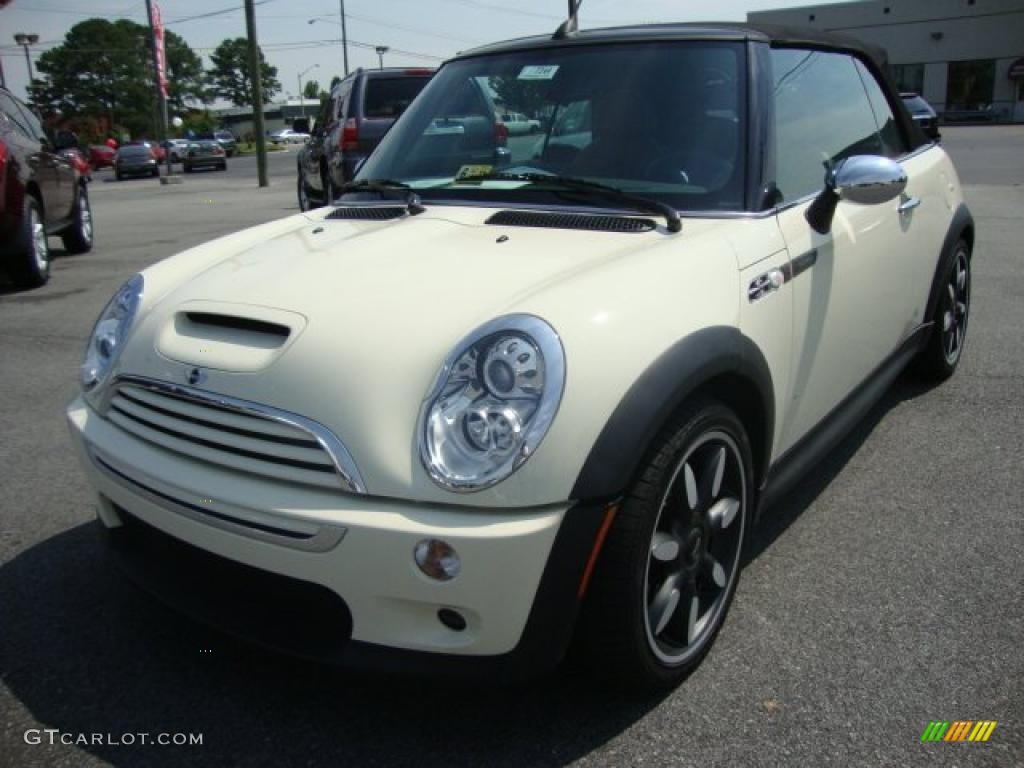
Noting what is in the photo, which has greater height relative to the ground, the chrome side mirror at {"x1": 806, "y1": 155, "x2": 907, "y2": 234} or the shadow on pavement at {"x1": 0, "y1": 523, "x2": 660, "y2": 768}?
the chrome side mirror at {"x1": 806, "y1": 155, "x2": 907, "y2": 234}

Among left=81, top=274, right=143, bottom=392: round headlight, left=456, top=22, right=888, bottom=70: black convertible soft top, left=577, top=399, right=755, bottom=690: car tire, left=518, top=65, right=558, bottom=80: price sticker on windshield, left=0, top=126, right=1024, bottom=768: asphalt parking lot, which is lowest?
left=0, top=126, right=1024, bottom=768: asphalt parking lot

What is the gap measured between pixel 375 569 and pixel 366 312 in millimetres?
610

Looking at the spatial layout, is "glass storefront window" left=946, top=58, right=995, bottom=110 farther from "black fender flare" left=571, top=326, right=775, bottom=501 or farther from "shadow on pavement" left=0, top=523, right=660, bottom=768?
"shadow on pavement" left=0, top=523, right=660, bottom=768

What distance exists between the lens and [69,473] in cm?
372

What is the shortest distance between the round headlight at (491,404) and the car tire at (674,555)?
29cm

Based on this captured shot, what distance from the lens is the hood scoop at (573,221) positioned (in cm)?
253

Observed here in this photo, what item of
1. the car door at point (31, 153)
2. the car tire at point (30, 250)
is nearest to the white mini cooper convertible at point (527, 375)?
the car tire at point (30, 250)

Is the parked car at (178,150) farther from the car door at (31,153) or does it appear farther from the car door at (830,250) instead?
the car door at (830,250)

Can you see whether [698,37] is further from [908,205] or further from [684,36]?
[908,205]

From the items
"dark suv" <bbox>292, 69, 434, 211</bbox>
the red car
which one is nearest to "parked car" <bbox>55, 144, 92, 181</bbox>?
the red car

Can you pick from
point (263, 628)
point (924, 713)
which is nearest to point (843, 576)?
point (924, 713)

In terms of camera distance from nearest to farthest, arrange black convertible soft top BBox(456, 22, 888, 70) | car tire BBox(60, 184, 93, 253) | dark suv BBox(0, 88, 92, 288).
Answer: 1. black convertible soft top BBox(456, 22, 888, 70)
2. dark suv BBox(0, 88, 92, 288)
3. car tire BBox(60, 184, 93, 253)

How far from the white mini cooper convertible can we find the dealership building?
5144cm

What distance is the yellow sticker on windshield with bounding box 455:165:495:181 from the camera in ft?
10.1
